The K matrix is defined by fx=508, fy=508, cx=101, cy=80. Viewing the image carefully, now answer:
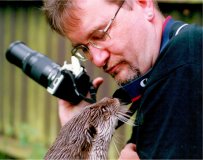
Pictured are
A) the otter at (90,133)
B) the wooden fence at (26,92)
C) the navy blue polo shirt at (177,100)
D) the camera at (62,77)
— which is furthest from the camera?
the wooden fence at (26,92)

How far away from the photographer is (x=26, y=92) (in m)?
6.05

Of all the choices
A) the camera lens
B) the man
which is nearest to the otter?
the man

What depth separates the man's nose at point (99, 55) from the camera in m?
2.12

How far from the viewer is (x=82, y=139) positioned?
2211 millimetres

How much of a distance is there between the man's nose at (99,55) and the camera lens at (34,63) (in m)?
0.86

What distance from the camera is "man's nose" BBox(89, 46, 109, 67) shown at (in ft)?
6.95

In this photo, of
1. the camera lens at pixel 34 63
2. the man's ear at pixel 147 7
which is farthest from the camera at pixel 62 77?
the man's ear at pixel 147 7

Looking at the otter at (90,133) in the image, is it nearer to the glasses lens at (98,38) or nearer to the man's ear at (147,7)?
the glasses lens at (98,38)

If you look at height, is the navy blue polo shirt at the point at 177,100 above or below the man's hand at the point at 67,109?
above

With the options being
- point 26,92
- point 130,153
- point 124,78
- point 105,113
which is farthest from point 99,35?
point 26,92

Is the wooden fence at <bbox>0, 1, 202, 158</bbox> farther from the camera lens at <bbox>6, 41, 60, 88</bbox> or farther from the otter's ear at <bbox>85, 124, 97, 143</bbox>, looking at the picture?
the otter's ear at <bbox>85, 124, 97, 143</bbox>

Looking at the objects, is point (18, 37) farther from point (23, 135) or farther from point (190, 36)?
point (190, 36)

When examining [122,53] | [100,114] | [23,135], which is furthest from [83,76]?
[23,135]

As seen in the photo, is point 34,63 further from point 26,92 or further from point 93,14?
point 26,92
